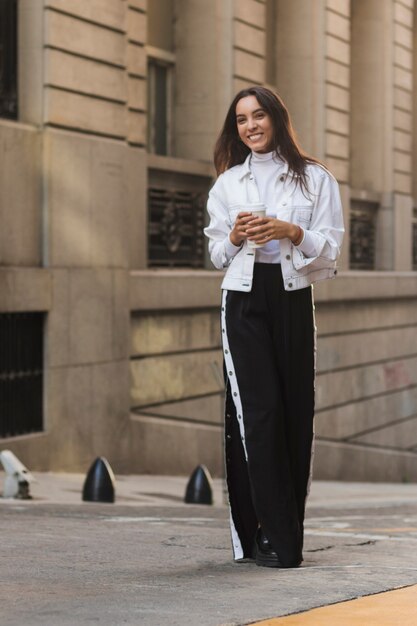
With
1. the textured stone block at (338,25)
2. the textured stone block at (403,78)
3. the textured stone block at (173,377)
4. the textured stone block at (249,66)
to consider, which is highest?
the textured stone block at (338,25)

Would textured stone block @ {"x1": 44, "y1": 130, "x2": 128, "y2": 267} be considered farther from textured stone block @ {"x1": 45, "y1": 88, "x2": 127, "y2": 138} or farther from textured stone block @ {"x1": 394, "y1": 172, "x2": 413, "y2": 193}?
textured stone block @ {"x1": 394, "y1": 172, "x2": 413, "y2": 193}

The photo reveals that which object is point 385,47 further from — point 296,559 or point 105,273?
point 296,559

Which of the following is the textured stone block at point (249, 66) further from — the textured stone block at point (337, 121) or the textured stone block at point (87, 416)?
the textured stone block at point (87, 416)

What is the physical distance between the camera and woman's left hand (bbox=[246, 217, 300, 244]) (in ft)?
19.1

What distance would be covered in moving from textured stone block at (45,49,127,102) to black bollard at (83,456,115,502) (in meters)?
5.06

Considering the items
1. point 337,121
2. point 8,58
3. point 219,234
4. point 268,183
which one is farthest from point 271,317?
point 337,121

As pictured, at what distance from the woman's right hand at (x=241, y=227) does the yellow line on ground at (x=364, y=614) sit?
1460 mm

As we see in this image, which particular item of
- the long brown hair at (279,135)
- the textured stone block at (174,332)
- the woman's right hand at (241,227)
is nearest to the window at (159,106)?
the textured stone block at (174,332)

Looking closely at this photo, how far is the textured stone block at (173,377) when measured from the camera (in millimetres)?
18016

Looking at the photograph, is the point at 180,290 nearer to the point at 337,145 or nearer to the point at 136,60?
the point at 136,60

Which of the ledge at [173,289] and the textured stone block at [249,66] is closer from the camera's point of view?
the ledge at [173,289]

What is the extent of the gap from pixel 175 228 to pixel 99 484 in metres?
8.00

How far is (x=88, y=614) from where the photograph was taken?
466cm

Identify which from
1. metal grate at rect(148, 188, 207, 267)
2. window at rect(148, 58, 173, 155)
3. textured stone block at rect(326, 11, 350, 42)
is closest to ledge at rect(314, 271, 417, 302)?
metal grate at rect(148, 188, 207, 267)
